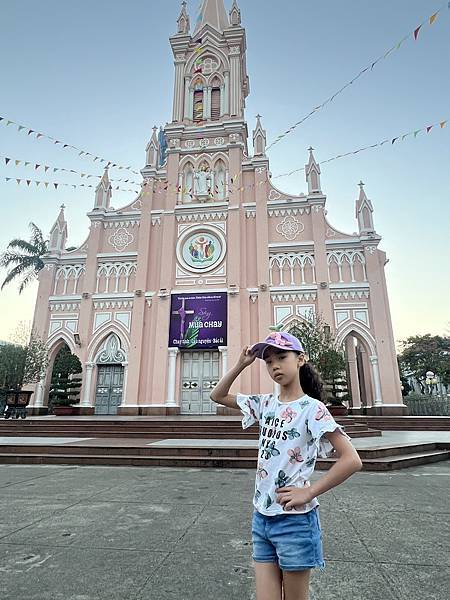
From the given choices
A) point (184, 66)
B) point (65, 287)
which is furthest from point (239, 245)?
point (184, 66)

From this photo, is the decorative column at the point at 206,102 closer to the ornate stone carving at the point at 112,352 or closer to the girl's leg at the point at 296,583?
the ornate stone carving at the point at 112,352

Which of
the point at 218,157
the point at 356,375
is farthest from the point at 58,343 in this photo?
the point at 356,375

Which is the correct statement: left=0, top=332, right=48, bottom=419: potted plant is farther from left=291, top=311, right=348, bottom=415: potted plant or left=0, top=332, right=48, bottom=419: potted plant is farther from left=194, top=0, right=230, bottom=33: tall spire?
left=194, top=0, right=230, bottom=33: tall spire

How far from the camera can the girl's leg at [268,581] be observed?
150 centimetres

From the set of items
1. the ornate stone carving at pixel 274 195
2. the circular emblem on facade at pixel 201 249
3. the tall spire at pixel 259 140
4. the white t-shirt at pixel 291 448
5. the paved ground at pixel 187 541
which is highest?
the tall spire at pixel 259 140

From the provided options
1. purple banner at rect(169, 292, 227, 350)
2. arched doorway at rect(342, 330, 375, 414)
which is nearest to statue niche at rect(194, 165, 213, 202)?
purple banner at rect(169, 292, 227, 350)

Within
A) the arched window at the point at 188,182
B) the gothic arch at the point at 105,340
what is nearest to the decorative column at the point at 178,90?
the arched window at the point at 188,182

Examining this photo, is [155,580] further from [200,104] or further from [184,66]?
[184,66]

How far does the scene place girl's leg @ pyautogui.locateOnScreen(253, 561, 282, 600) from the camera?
150 centimetres

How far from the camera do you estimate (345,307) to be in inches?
764

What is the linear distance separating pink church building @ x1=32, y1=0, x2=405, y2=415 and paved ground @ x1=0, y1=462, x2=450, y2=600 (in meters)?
13.8

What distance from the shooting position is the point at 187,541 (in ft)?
10.1

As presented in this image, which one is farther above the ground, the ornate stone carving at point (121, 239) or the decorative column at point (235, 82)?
the decorative column at point (235, 82)

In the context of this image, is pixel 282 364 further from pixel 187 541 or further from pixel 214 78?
pixel 214 78
